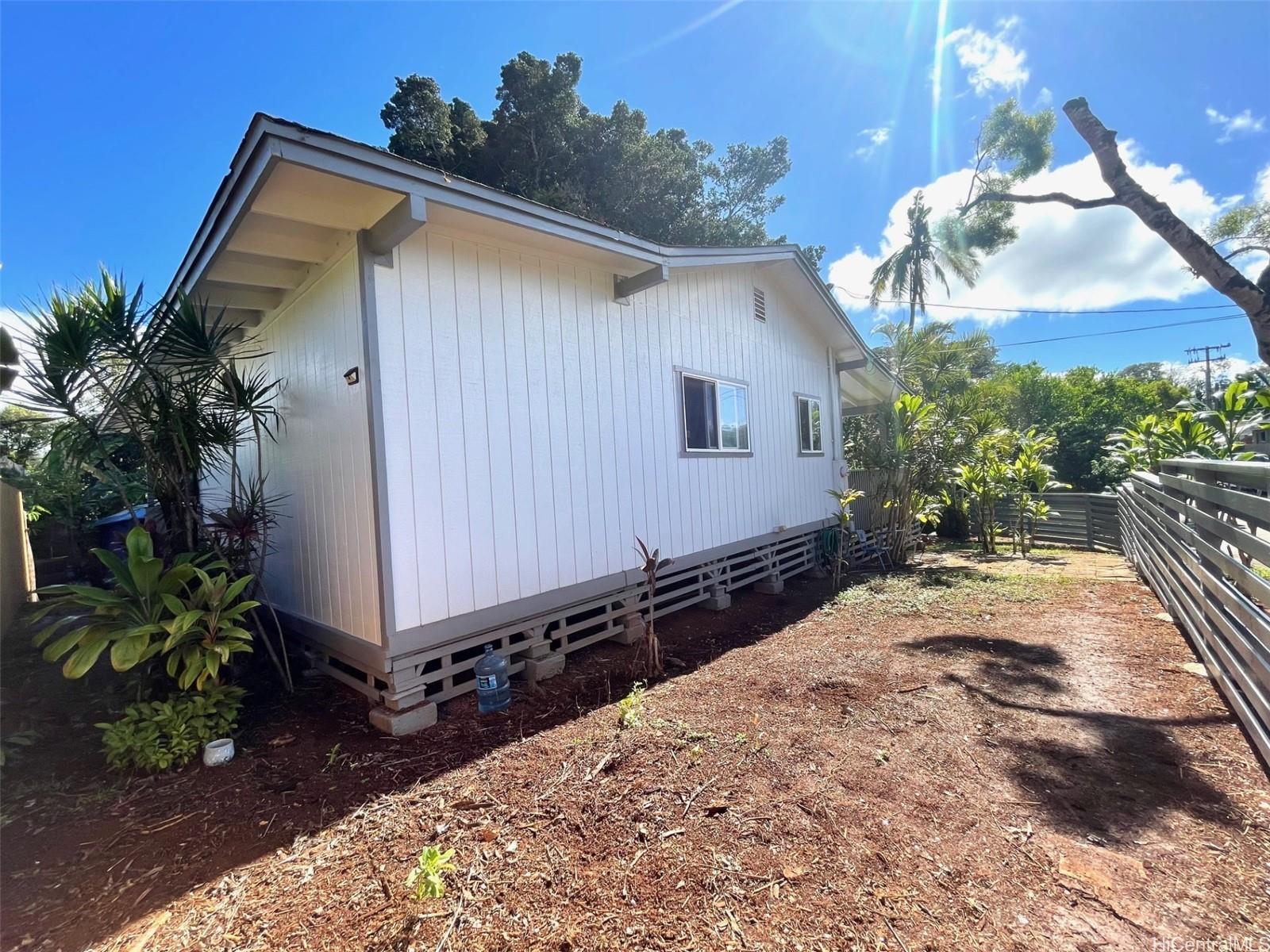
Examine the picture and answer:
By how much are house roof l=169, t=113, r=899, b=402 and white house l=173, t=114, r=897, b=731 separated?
2 centimetres

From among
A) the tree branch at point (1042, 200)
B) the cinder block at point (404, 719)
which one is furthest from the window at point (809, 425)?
the cinder block at point (404, 719)

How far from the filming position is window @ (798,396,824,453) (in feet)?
27.5

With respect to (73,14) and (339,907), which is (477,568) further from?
(73,14)

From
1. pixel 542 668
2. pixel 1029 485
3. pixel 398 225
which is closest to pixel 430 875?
pixel 542 668

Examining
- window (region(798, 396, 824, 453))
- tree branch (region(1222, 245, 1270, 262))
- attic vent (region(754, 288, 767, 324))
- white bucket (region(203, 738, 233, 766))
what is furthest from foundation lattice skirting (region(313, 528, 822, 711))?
tree branch (region(1222, 245, 1270, 262))

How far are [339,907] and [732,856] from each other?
4.85 ft

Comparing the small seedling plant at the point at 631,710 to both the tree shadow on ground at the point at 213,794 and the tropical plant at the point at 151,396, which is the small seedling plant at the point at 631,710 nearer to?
the tree shadow on ground at the point at 213,794

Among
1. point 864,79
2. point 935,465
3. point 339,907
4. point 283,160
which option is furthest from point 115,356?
point 864,79

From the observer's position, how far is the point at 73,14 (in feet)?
12.0

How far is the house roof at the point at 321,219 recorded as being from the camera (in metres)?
2.84

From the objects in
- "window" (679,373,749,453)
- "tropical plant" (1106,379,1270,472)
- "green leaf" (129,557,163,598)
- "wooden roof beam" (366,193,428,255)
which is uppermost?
"wooden roof beam" (366,193,428,255)

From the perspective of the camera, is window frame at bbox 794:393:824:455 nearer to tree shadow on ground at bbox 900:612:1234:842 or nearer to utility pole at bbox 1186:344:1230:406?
tree shadow on ground at bbox 900:612:1234:842

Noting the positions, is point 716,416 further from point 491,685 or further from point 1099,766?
point 1099,766

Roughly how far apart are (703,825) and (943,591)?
5.73 m
